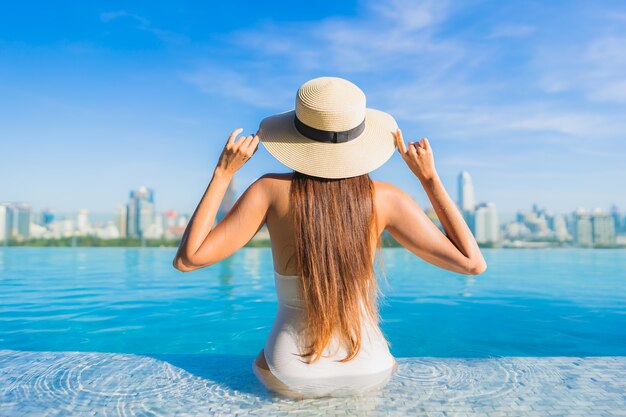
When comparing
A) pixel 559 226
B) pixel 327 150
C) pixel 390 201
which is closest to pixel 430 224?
pixel 390 201

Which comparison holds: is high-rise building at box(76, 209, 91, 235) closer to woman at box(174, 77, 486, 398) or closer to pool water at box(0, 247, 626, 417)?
pool water at box(0, 247, 626, 417)

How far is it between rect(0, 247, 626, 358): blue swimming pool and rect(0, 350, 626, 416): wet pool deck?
1.71 m

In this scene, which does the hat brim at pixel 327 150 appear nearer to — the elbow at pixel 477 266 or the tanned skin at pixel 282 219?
the tanned skin at pixel 282 219

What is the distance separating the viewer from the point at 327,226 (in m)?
1.41

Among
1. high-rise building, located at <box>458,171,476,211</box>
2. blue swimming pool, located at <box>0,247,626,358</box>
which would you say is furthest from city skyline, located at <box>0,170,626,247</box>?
high-rise building, located at <box>458,171,476,211</box>

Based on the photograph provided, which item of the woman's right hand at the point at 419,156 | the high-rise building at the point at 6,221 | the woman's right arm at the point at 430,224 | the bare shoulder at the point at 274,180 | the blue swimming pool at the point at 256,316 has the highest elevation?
the high-rise building at the point at 6,221

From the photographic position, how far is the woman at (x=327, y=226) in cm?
140

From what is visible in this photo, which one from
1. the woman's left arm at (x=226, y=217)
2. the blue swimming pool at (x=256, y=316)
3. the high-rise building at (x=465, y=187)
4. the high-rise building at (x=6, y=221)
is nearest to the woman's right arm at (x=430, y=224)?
the woman's left arm at (x=226, y=217)

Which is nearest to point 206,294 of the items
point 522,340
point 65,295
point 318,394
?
point 65,295

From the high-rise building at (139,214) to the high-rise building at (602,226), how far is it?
1443 inches

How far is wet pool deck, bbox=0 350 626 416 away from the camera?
1.51m

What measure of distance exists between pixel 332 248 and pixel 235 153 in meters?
0.43

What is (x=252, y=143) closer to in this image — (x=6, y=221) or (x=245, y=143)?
(x=245, y=143)

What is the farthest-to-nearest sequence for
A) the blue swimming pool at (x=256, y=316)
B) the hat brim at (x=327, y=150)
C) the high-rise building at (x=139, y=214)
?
1. the high-rise building at (x=139, y=214)
2. the blue swimming pool at (x=256, y=316)
3. the hat brim at (x=327, y=150)
